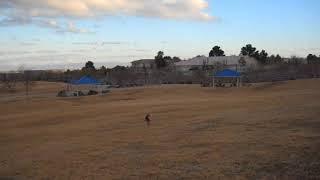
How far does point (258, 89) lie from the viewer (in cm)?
6438

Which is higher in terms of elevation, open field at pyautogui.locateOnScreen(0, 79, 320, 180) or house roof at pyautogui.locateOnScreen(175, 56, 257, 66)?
house roof at pyautogui.locateOnScreen(175, 56, 257, 66)

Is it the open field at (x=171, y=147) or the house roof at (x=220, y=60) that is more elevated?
the house roof at (x=220, y=60)

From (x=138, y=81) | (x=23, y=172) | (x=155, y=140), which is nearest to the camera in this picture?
(x=23, y=172)

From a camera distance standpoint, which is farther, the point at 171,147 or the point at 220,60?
the point at 220,60

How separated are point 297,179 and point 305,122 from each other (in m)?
11.4

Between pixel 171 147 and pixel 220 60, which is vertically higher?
pixel 220 60

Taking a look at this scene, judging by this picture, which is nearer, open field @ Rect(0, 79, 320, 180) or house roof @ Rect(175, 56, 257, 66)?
open field @ Rect(0, 79, 320, 180)

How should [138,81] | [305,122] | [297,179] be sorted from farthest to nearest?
1. [138,81]
2. [305,122]
3. [297,179]

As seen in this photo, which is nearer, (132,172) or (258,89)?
Answer: (132,172)

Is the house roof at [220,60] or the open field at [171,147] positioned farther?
the house roof at [220,60]

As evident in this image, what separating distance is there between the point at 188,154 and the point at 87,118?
19.1 metres

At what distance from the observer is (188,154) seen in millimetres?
18172

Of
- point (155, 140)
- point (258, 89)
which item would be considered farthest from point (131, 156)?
point (258, 89)

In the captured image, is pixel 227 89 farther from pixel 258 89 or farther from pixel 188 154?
pixel 188 154
